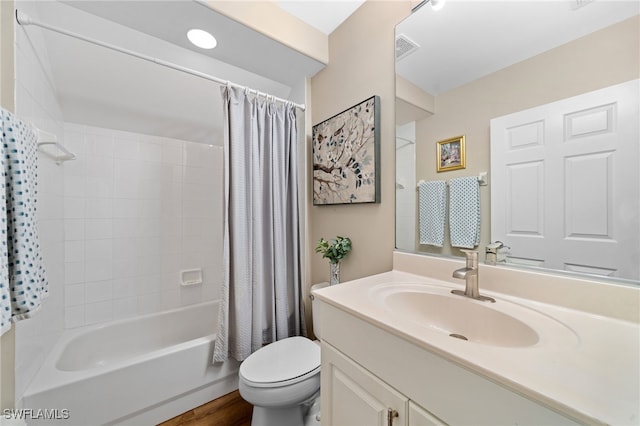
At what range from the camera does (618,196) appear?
665mm

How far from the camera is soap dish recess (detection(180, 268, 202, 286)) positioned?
2062 mm

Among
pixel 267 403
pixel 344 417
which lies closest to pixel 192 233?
pixel 267 403

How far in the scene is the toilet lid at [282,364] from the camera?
1094 mm

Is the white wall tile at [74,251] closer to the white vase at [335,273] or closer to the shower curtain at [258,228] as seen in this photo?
the shower curtain at [258,228]

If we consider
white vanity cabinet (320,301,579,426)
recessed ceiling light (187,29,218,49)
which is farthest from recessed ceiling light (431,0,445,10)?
white vanity cabinet (320,301,579,426)

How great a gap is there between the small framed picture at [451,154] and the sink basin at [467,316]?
1.71 ft

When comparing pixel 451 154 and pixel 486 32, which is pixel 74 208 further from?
pixel 486 32

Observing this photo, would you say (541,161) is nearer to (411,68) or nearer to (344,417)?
(411,68)

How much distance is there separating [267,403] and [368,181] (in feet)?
3.92

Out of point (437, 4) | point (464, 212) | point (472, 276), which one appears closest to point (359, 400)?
point (472, 276)

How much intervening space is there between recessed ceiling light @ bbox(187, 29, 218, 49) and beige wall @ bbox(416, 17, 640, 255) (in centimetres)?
135

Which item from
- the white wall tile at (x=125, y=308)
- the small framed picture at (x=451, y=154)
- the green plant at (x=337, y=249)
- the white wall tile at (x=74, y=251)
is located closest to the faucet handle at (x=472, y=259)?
the small framed picture at (x=451, y=154)

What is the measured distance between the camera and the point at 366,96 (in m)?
1.39

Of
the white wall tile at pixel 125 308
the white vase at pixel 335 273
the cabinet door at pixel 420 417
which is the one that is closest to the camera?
the cabinet door at pixel 420 417
